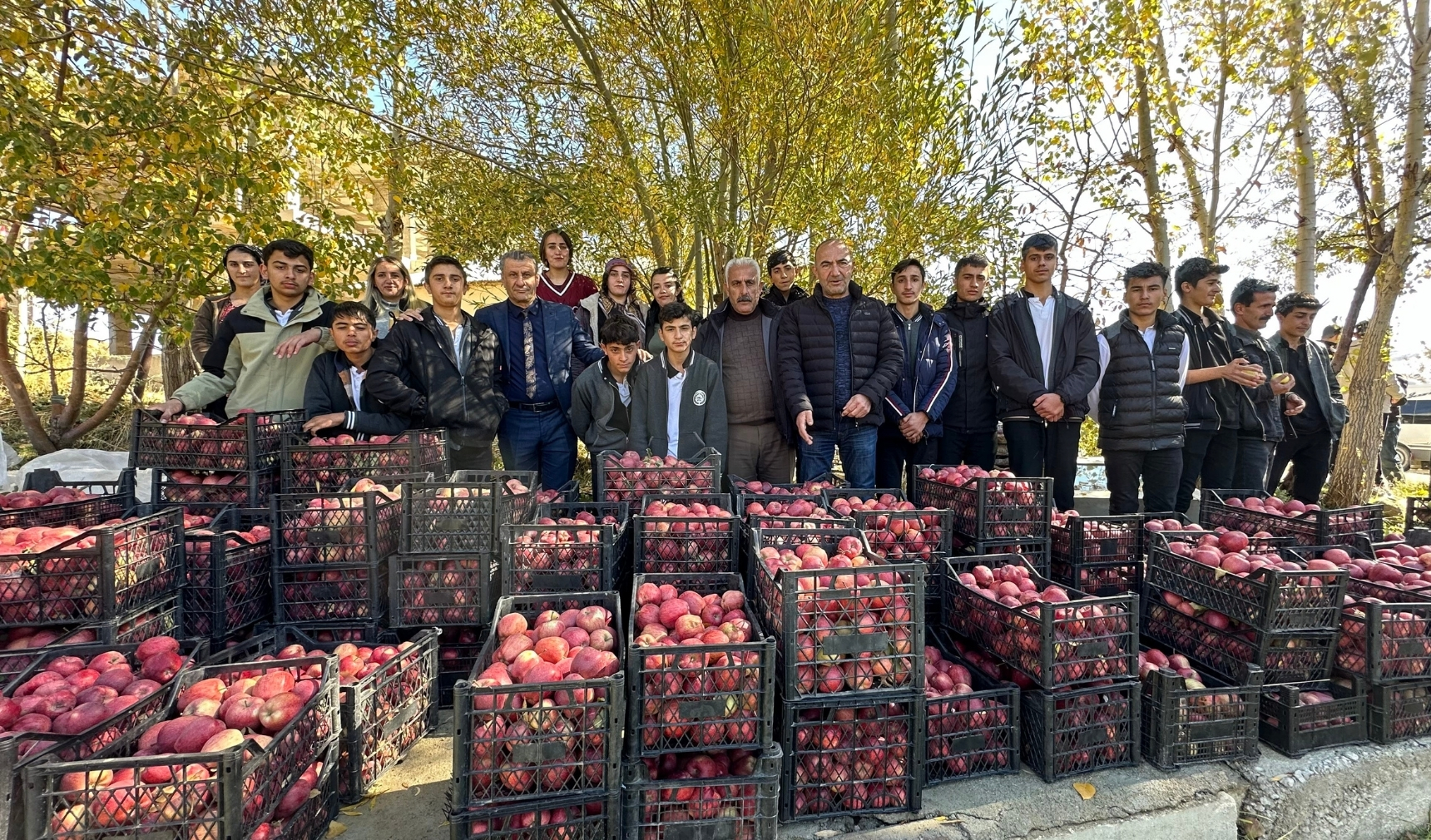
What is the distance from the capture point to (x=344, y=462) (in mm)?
3451

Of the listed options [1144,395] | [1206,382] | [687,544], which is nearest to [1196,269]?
[1206,382]

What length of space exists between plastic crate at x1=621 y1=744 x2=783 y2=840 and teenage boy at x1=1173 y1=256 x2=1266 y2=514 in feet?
15.0

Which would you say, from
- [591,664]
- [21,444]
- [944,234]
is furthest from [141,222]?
[21,444]

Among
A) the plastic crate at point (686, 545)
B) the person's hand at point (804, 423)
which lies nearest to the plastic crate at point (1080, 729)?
the plastic crate at point (686, 545)

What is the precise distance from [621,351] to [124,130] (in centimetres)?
412

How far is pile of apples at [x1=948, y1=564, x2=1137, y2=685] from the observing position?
7.86ft

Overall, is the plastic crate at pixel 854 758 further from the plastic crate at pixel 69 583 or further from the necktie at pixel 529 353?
the necktie at pixel 529 353

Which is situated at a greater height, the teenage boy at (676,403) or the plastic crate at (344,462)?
the teenage boy at (676,403)

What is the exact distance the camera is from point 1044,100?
7.02m

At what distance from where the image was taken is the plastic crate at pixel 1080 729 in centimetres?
238

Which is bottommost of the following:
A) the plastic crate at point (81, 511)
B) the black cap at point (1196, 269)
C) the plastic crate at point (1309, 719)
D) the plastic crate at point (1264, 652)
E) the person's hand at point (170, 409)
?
the plastic crate at point (1309, 719)

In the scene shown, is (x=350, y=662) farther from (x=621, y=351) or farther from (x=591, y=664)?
(x=621, y=351)

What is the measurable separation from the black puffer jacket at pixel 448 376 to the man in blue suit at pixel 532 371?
222mm

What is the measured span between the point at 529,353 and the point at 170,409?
203 cm
